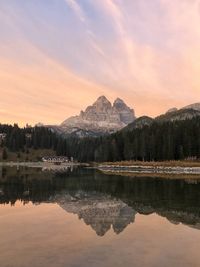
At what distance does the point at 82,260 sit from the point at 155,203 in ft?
73.3

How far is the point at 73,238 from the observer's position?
70.1 ft

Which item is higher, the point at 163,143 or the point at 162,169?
the point at 163,143

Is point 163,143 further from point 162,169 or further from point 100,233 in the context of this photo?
point 100,233

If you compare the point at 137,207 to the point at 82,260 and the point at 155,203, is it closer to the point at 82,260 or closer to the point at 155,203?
the point at 155,203

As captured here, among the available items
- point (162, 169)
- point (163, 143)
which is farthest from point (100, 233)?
point (163, 143)

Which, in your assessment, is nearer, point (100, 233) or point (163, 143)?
point (100, 233)

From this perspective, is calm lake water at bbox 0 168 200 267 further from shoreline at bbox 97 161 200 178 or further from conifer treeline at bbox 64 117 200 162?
conifer treeline at bbox 64 117 200 162

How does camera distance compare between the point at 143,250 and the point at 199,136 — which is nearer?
the point at 143,250

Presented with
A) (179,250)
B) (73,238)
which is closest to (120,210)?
(73,238)

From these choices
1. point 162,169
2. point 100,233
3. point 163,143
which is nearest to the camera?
point 100,233

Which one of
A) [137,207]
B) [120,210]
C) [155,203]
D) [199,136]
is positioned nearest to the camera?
[120,210]

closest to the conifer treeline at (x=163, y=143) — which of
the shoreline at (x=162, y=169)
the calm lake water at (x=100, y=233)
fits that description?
the shoreline at (x=162, y=169)

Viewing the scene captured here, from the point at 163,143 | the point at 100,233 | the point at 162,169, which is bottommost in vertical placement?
the point at 100,233

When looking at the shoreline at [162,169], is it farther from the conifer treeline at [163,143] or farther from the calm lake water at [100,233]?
the calm lake water at [100,233]
